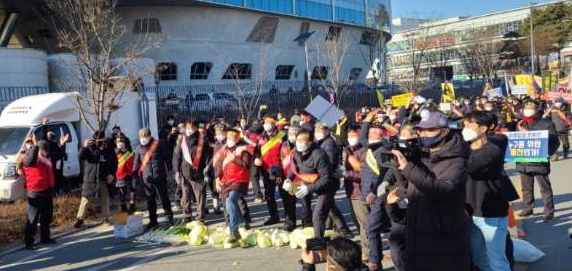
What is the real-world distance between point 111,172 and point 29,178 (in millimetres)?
2117

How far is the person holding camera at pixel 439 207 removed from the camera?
3.87 meters

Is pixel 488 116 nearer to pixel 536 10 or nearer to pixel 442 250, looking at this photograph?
pixel 442 250

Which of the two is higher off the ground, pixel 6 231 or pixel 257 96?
pixel 257 96

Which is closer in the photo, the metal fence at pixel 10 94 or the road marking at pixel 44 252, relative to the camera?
the road marking at pixel 44 252

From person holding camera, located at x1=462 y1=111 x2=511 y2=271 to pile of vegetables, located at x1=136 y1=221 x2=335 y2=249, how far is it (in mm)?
2904

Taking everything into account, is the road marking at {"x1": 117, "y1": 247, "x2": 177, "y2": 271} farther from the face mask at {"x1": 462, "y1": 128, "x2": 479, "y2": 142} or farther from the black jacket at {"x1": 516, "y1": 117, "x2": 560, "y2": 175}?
the black jacket at {"x1": 516, "y1": 117, "x2": 560, "y2": 175}

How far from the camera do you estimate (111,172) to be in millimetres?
10680

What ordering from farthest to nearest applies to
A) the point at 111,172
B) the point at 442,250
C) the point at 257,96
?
the point at 257,96 < the point at 111,172 < the point at 442,250

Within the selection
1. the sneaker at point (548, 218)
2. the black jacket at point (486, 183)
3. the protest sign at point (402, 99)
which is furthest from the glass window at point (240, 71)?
the black jacket at point (486, 183)

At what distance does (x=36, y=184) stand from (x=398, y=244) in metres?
5.88

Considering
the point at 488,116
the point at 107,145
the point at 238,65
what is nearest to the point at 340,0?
the point at 238,65

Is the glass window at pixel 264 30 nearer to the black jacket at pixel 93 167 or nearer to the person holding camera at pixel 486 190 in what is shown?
the black jacket at pixel 93 167

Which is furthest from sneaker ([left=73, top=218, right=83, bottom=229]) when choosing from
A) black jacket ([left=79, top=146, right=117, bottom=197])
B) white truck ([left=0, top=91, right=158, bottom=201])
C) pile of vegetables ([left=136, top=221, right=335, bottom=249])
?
white truck ([left=0, top=91, right=158, bottom=201])

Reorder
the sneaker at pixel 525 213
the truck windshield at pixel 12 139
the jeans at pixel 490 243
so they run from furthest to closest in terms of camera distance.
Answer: the truck windshield at pixel 12 139 → the sneaker at pixel 525 213 → the jeans at pixel 490 243
